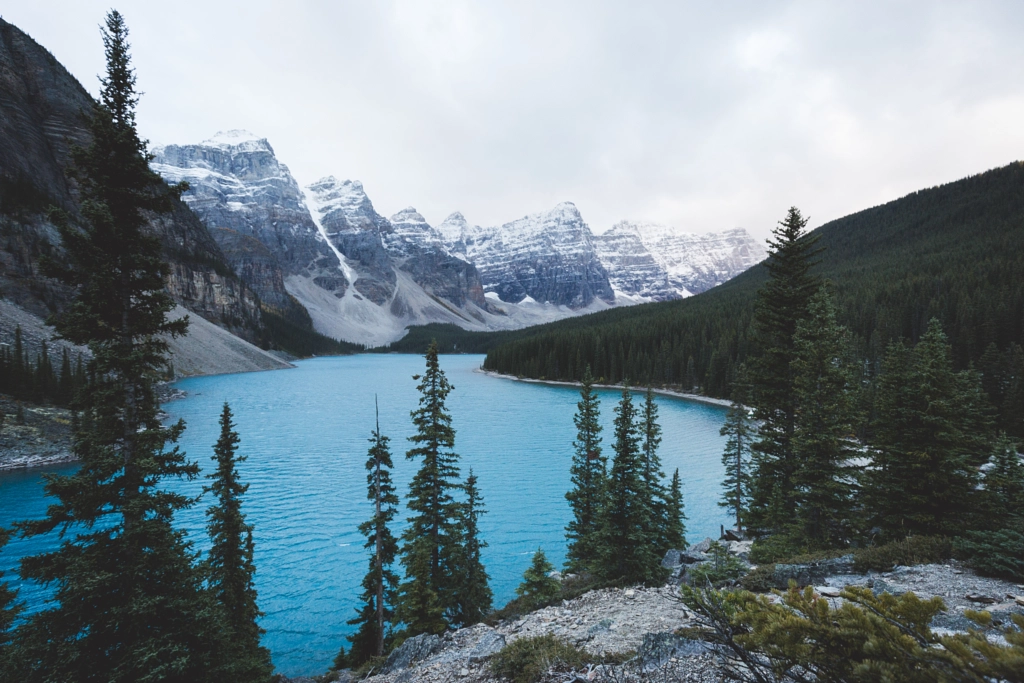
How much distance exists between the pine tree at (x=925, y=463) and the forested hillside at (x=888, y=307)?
38.4 meters

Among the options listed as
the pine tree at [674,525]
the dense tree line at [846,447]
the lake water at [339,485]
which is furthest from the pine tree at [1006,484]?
the lake water at [339,485]

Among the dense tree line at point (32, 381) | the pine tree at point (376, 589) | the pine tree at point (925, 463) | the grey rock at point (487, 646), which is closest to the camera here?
the grey rock at point (487, 646)

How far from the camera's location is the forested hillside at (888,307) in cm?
6112

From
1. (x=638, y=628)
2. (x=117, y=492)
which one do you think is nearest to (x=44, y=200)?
(x=117, y=492)

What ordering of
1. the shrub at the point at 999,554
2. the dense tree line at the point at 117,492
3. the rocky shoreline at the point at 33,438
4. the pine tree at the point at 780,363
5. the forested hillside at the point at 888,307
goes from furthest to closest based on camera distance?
the forested hillside at the point at 888,307 → the rocky shoreline at the point at 33,438 → the pine tree at the point at 780,363 → the shrub at the point at 999,554 → the dense tree line at the point at 117,492

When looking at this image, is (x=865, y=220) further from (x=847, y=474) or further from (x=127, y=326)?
(x=127, y=326)

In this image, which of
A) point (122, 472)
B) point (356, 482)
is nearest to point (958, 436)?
point (122, 472)

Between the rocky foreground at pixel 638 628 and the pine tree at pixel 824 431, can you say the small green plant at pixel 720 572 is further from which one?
the pine tree at pixel 824 431

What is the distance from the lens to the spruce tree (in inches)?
341

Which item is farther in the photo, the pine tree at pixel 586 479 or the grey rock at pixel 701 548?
the pine tree at pixel 586 479

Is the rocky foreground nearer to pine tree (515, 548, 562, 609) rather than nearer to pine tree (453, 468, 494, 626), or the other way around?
pine tree (515, 548, 562, 609)

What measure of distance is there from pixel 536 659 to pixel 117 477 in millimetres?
10663

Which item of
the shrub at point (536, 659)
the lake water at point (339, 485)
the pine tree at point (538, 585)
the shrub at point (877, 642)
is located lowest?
the lake water at point (339, 485)

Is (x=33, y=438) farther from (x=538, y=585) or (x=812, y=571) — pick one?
(x=812, y=571)
